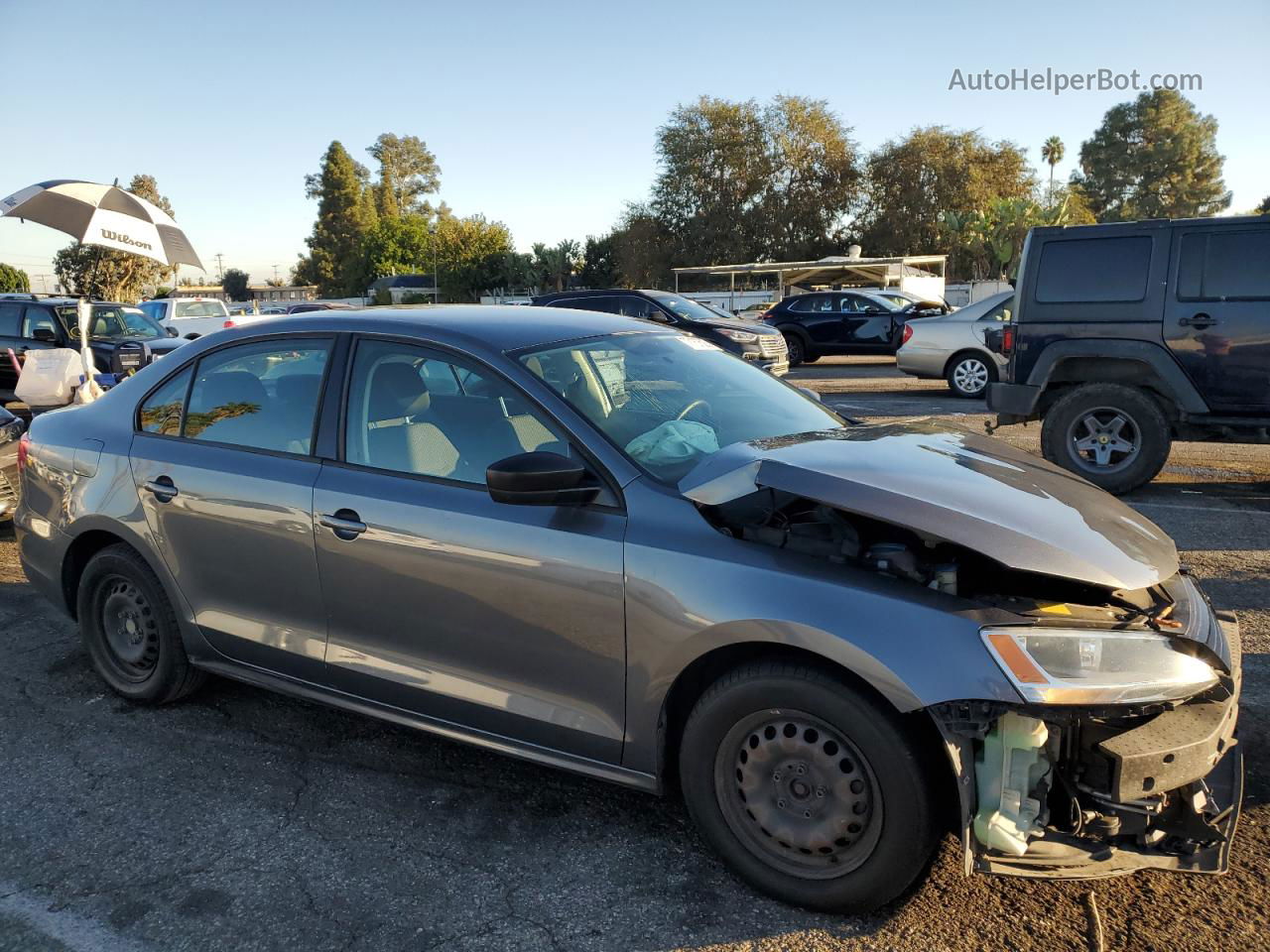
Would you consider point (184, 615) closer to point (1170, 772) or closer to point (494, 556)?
point (494, 556)

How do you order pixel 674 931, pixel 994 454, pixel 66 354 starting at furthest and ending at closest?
pixel 66 354, pixel 994 454, pixel 674 931

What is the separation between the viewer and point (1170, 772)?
231 centimetres

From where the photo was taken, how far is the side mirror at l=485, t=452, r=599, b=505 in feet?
8.92

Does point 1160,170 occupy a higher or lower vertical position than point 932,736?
higher

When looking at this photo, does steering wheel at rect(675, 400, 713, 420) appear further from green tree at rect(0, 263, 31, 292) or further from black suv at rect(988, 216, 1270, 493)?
green tree at rect(0, 263, 31, 292)

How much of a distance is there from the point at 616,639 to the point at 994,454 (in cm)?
152

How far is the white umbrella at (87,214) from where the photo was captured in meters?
9.59

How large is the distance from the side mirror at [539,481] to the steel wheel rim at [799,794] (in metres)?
0.80

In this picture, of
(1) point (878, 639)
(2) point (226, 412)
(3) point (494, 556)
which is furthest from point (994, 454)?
(2) point (226, 412)

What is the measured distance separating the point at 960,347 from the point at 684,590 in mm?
12543

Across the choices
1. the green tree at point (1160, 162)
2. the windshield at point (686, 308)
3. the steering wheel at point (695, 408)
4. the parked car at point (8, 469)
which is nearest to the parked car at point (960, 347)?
the windshield at point (686, 308)

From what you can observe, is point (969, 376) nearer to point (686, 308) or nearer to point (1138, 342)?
point (686, 308)

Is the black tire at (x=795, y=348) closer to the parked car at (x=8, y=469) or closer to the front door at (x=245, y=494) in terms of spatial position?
the parked car at (x=8, y=469)

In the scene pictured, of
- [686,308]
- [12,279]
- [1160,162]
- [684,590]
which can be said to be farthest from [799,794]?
[1160,162]
